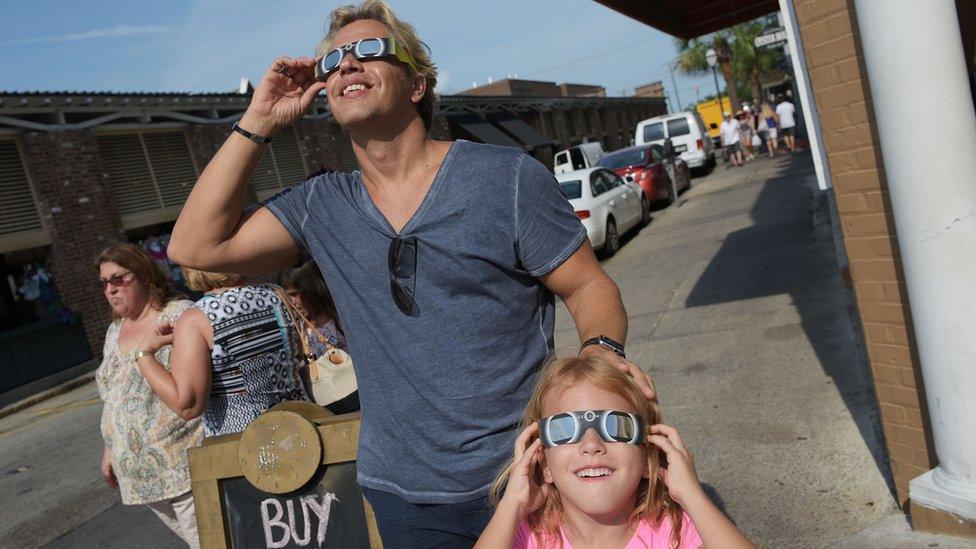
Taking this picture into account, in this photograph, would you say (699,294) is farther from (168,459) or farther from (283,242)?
(283,242)

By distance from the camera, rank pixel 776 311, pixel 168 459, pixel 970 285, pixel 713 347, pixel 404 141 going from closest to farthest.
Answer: pixel 404 141, pixel 970 285, pixel 168 459, pixel 713 347, pixel 776 311

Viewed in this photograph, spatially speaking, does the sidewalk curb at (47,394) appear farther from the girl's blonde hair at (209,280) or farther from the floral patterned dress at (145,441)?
the girl's blonde hair at (209,280)

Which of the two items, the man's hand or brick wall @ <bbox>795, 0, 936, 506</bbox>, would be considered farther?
brick wall @ <bbox>795, 0, 936, 506</bbox>

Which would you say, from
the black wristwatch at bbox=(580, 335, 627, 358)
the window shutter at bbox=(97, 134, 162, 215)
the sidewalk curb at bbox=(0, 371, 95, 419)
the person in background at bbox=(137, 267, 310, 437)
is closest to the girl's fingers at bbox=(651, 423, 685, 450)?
the black wristwatch at bbox=(580, 335, 627, 358)

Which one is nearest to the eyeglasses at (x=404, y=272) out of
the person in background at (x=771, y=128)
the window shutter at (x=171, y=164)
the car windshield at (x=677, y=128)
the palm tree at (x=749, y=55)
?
the window shutter at (x=171, y=164)

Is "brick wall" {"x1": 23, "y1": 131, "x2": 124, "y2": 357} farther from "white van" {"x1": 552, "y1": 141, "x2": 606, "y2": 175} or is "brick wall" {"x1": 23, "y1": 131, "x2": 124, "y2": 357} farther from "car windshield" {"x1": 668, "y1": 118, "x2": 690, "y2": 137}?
"car windshield" {"x1": 668, "y1": 118, "x2": 690, "y2": 137}

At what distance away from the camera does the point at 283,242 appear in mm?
2158

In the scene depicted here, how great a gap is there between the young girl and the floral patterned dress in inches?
75.6

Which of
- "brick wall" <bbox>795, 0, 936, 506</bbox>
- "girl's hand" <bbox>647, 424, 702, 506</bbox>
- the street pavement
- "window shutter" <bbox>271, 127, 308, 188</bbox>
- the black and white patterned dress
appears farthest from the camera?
"window shutter" <bbox>271, 127, 308, 188</bbox>

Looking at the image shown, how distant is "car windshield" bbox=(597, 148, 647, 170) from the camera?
18250 mm

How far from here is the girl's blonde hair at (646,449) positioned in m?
1.81


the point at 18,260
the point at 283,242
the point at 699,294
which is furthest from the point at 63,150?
the point at 283,242

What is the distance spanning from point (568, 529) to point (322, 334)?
5.56ft

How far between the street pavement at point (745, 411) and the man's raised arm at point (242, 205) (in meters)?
0.87
